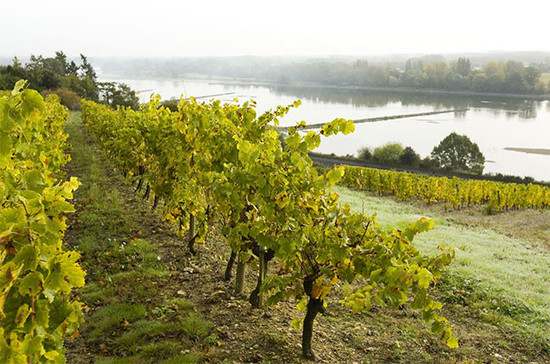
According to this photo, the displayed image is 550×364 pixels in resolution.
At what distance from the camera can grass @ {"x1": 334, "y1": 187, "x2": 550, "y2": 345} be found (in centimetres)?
761

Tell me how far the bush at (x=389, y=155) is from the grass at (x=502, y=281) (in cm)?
3718

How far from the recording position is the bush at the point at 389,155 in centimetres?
5106

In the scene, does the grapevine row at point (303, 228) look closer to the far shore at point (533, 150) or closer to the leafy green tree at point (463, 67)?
the far shore at point (533, 150)

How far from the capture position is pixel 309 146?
15.9 ft

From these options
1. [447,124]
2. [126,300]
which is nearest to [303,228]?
[126,300]

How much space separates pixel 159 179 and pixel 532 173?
2122 inches

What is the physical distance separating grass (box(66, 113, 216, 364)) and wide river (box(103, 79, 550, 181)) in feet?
94.4

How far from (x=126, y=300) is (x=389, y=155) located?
161ft

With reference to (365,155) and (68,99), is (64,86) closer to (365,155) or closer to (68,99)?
(68,99)

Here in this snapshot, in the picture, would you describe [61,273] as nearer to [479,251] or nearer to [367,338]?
[367,338]

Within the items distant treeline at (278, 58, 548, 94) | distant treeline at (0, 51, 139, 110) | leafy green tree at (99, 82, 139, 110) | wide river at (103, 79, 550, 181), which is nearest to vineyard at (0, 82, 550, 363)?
wide river at (103, 79, 550, 181)

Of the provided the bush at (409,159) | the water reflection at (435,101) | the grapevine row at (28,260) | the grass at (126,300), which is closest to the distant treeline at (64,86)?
the bush at (409,159)

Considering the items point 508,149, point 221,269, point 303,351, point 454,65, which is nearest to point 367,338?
point 303,351

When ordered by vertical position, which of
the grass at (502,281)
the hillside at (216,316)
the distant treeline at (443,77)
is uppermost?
the distant treeline at (443,77)
